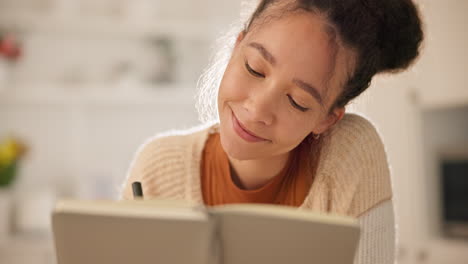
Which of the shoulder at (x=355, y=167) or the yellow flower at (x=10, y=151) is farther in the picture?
the yellow flower at (x=10, y=151)

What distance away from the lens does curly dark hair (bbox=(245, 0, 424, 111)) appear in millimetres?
785

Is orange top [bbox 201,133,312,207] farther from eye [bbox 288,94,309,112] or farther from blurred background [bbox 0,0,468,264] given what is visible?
blurred background [bbox 0,0,468,264]

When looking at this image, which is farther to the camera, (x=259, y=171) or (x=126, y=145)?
(x=126, y=145)

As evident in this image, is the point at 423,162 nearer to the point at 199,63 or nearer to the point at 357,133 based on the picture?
the point at 199,63

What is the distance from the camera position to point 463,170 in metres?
2.58

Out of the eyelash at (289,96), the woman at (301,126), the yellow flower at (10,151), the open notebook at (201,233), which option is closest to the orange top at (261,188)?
the woman at (301,126)

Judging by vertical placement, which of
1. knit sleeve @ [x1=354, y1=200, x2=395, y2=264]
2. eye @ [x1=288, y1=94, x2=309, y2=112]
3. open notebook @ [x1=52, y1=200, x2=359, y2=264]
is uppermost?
eye @ [x1=288, y1=94, x2=309, y2=112]

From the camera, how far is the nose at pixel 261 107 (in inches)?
29.7

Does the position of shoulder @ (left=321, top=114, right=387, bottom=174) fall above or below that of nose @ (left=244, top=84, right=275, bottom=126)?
below

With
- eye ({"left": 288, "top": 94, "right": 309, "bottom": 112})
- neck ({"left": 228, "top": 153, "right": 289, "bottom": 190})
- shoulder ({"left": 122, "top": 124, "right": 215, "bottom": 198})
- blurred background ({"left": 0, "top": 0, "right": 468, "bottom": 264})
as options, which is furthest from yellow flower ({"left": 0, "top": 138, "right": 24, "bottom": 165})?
eye ({"left": 288, "top": 94, "right": 309, "bottom": 112})

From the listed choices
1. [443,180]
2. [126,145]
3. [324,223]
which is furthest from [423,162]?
[324,223]

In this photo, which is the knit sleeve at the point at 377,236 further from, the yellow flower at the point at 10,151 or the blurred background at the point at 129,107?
the yellow flower at the point at 10,151

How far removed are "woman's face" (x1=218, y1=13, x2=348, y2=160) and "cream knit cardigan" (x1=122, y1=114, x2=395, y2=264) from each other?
0.10 m

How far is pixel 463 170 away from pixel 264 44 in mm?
2154
